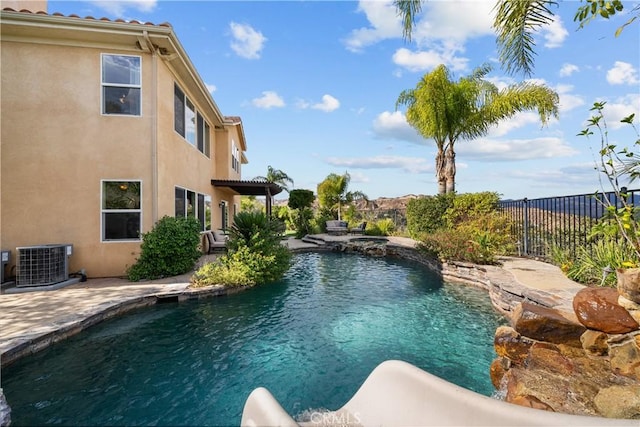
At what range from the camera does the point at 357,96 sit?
1388 cm

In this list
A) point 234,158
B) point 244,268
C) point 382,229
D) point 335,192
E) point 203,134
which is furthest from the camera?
point 335,192

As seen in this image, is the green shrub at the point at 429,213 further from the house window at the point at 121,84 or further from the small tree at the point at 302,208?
the house window at the point at 121,84

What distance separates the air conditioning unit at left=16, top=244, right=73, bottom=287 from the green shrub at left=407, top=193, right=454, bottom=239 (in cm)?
1300

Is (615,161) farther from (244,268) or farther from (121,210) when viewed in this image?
(121,210)

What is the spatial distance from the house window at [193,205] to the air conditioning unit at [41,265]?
3079 millimetres

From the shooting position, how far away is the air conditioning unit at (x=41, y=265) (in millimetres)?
6824

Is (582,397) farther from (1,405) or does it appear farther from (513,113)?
(513,113)

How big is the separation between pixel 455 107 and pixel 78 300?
15.6 metres

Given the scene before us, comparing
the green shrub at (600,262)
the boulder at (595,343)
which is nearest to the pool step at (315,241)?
the green shrub at (600,262)

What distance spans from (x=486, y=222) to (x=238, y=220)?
863 cm

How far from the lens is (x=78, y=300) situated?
5.87 m

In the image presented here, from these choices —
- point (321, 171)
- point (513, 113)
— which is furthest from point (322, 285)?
point (321, 171)

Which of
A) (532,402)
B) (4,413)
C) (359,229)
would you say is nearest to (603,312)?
(532,402)

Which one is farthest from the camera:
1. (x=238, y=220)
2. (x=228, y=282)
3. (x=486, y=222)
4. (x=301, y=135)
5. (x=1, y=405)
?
(x=301, y=135)
